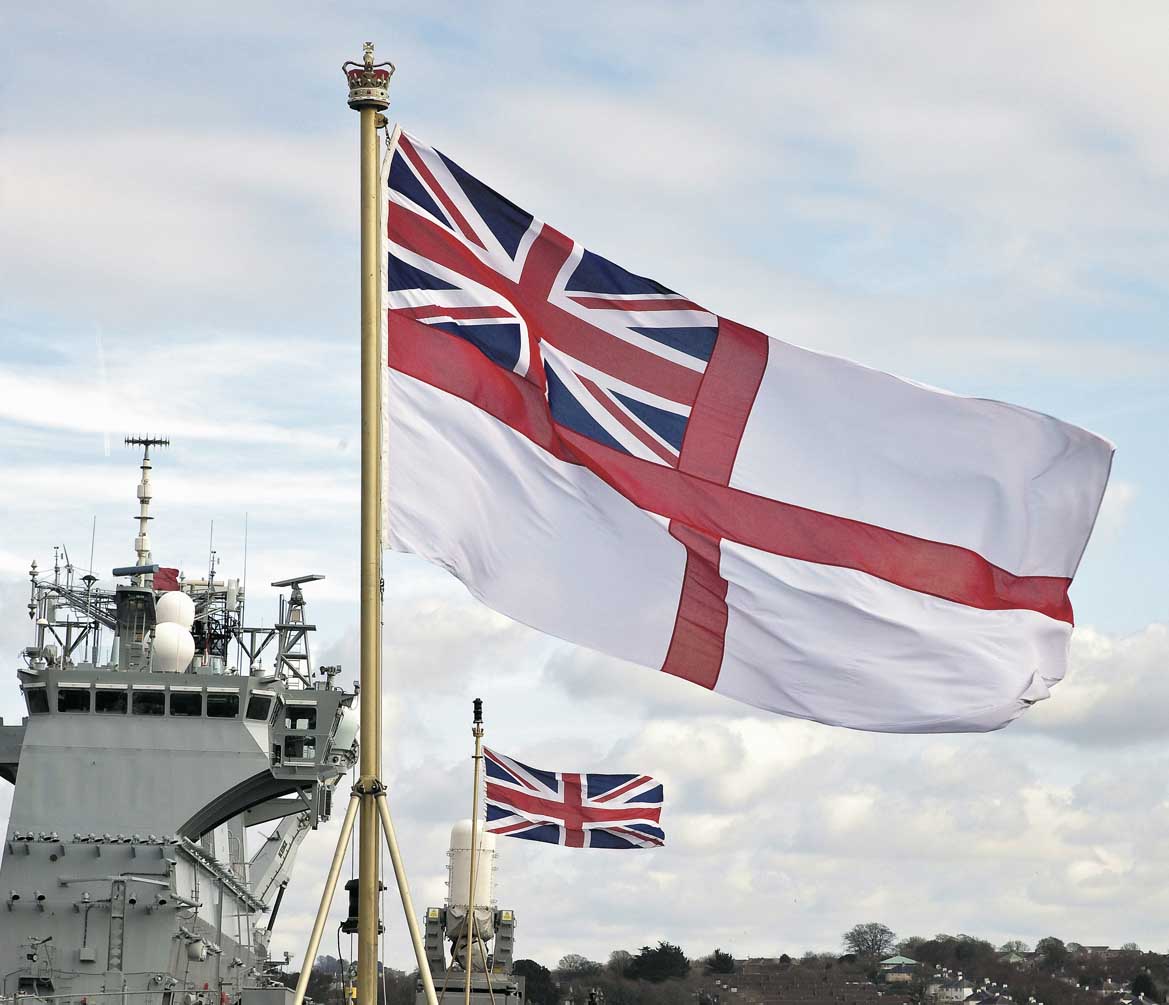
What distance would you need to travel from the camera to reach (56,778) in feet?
126

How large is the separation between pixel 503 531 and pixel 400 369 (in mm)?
1308

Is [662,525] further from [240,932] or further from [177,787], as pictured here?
[240,932]

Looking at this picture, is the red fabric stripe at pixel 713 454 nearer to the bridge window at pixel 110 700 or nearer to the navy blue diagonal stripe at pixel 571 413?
the navy blue diagonal stripe at pixel 571 413

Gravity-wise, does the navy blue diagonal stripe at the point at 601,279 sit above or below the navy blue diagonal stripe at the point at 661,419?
above

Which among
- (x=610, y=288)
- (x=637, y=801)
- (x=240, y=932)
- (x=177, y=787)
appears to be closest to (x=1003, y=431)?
(x=610, y=288)

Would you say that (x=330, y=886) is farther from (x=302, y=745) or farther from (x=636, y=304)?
(x=302, y=745)

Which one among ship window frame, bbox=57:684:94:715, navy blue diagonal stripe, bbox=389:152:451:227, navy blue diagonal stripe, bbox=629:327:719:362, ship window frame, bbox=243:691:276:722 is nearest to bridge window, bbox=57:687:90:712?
ship window frame, bbox=57:684:94:715

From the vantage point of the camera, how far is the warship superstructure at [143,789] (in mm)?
36500

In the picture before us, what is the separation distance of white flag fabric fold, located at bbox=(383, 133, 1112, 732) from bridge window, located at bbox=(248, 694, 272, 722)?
87.9 ft

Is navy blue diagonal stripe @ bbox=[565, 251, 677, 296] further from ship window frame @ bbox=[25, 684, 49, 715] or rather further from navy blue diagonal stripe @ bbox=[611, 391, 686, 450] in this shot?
ship window frame @ bbox=[25, 684, 49, 715]

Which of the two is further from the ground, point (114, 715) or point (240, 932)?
point (114, 715)

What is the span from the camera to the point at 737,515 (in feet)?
45.8

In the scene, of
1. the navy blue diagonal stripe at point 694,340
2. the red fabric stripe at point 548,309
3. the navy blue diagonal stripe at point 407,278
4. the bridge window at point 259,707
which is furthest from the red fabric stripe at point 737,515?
the bridge window at point 259,707

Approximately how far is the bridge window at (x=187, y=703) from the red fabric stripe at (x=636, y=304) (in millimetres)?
27152
